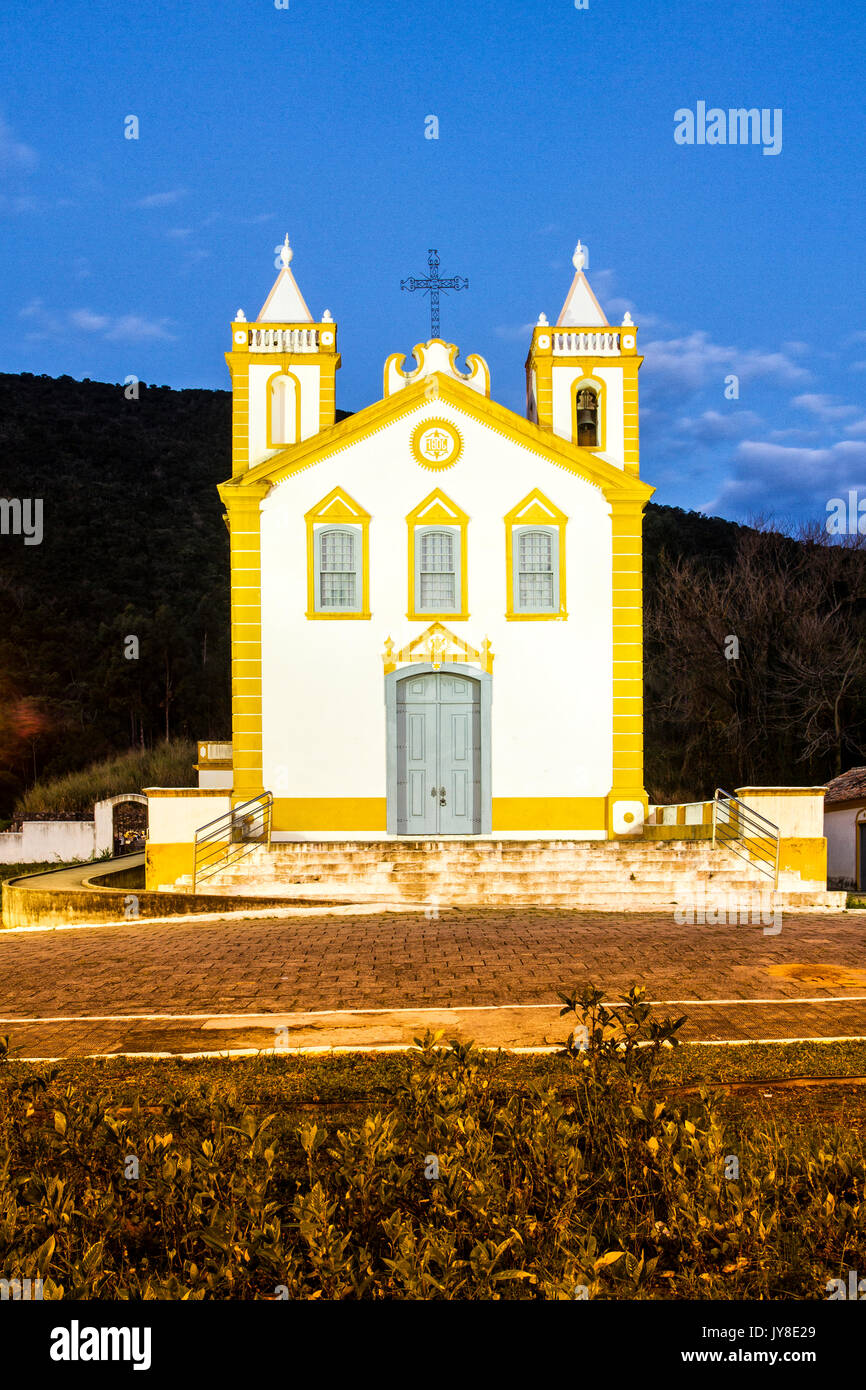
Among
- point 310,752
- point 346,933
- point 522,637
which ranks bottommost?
point 346,933

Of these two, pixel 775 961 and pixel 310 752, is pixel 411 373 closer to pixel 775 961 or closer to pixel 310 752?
pixel 310 752

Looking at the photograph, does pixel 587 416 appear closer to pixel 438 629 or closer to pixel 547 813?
pixel 438 629

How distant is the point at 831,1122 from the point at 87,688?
44660 millimetres

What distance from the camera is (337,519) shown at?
1772 cm

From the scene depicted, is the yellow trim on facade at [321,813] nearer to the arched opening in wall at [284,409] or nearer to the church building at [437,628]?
the church building at [437,628]

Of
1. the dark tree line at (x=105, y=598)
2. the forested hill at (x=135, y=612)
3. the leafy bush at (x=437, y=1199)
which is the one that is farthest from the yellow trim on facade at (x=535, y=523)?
the dark tree line at (x=105, y=598)

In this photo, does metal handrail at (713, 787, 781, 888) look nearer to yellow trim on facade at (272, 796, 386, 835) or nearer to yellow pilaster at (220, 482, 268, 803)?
yellow trim on facade at (272, 796, 386, 835)

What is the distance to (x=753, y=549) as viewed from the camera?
39906mm

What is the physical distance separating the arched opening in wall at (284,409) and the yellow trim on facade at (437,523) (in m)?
2.69

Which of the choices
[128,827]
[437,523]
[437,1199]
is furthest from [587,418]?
[437,1199]

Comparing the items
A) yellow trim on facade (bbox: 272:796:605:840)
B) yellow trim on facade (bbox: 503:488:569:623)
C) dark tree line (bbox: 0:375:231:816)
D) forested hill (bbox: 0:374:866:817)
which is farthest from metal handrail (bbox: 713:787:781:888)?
dark tree line (bbox: 0:375:231:816)

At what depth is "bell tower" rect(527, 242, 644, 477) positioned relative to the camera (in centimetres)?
1902

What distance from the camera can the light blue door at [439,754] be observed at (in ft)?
57.7
